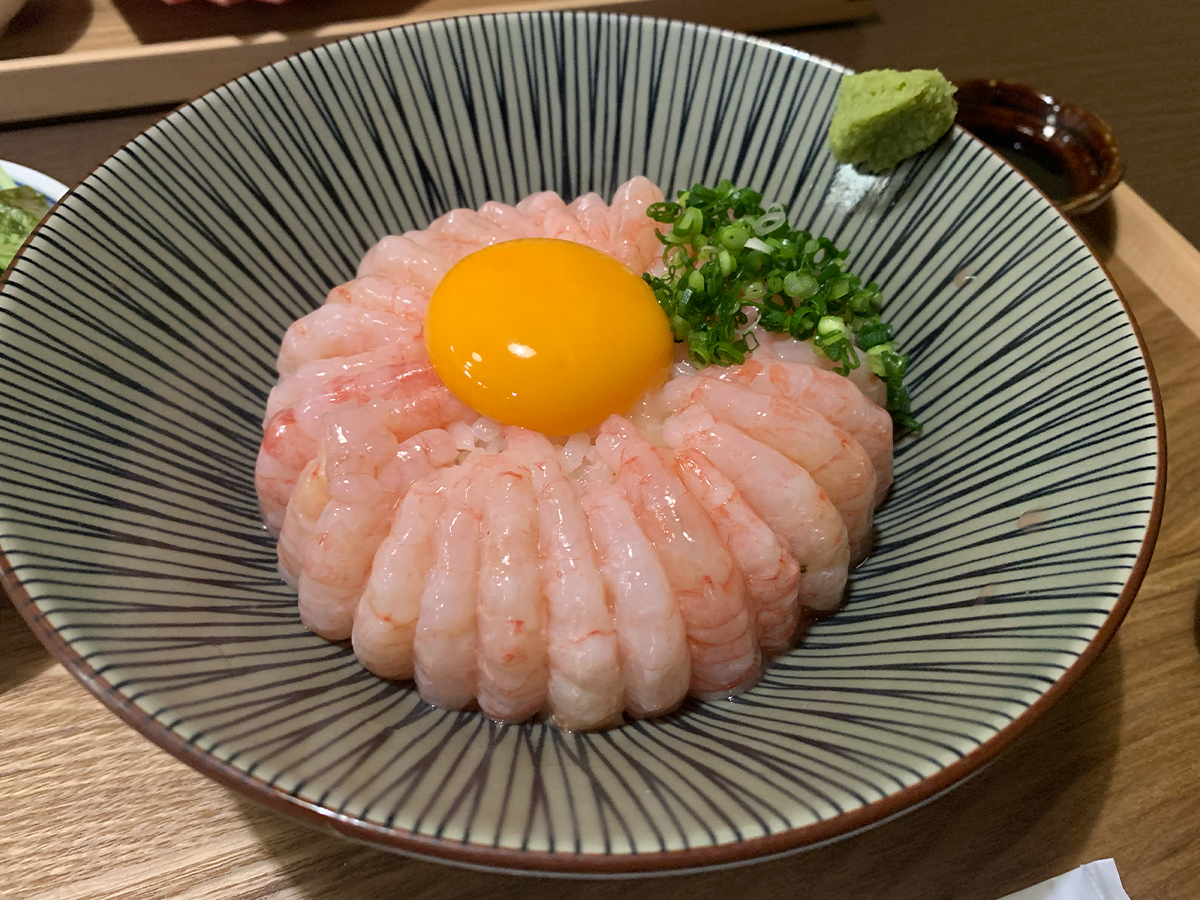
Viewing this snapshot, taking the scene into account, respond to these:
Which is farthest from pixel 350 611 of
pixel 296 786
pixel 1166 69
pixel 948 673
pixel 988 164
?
pixel 1166 69

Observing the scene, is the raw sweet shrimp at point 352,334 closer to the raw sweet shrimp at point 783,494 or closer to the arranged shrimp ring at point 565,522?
the arranged shrimp ring at point 565,522

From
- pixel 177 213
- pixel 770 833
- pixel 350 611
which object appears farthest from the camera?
pixel 177 213

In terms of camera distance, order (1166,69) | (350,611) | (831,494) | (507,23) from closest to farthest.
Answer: (350,611), (831,494), (507,23), (1166,69)

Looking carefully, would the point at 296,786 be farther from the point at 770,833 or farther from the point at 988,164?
the point at 988,164

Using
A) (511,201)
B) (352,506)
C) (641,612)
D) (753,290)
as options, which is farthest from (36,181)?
(641,612)

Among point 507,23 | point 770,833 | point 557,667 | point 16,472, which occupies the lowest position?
point 557,667

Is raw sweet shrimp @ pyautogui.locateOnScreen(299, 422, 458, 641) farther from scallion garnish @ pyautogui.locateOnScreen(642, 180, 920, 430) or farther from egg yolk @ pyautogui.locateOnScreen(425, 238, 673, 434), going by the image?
scallion garnish @ pyautogui.locateOnScreen(642, 180, 920, 430)

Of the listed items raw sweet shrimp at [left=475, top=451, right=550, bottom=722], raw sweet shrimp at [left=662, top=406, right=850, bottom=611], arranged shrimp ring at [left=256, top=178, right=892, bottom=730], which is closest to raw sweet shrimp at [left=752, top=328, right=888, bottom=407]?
arranged shrimp ring at [left=256, top=178, right=892, bottom=730]
